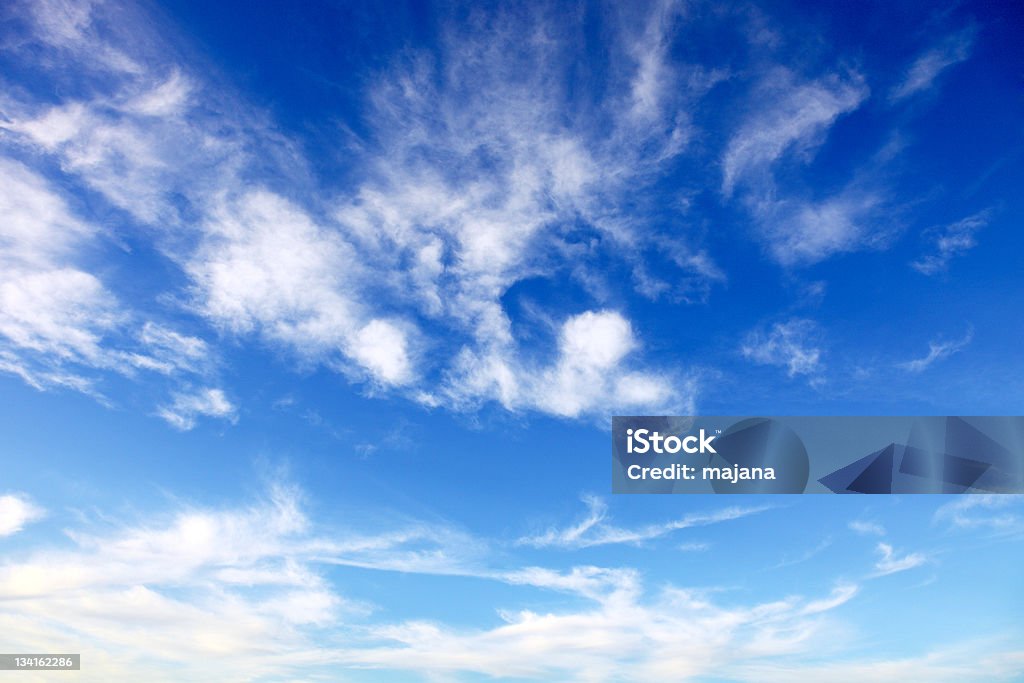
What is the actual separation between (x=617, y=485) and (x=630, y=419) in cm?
521

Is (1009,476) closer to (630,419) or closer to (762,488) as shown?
(762,488)

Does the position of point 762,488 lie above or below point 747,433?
below

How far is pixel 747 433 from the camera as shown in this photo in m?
66.2

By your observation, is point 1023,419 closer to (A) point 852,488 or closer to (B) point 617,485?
(A) point 852,488

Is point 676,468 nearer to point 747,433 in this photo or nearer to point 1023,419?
point 747,433

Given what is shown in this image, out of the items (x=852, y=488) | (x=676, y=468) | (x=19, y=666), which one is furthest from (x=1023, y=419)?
(x=19, y=666)

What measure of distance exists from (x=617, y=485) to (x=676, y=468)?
4.71m

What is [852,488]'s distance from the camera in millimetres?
66250

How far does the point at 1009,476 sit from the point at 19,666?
76.2m

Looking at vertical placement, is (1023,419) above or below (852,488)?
above

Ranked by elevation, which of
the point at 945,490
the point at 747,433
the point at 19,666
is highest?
the point at 747,433

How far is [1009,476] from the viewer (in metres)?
65.1

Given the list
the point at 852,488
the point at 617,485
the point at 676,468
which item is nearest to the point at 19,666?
the point at 617,485

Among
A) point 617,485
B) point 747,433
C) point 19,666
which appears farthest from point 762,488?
point 19,666
